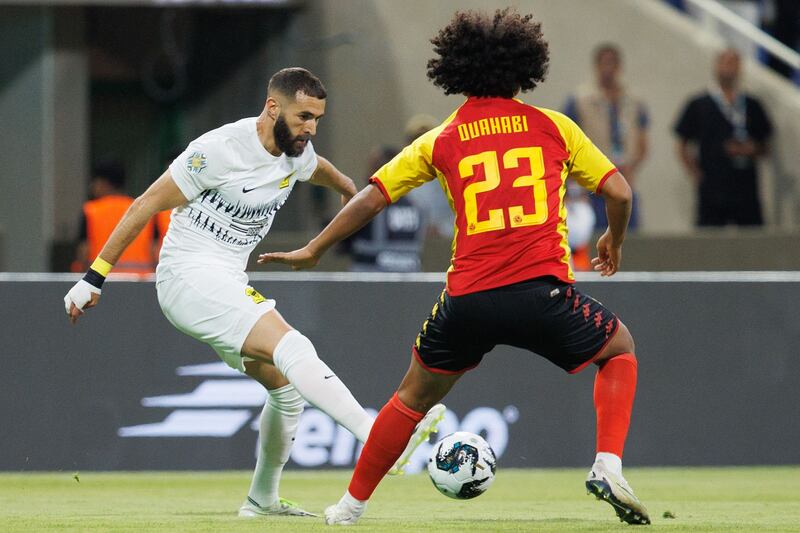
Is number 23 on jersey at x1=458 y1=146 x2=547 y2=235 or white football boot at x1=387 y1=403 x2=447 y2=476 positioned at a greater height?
number 23 on jersey at x1=458 y1=146 x2=547 y2=235

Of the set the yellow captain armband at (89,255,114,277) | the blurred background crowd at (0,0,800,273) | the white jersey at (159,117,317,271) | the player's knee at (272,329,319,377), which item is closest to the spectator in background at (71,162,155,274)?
the blurred background crowd at (0,0,800,273)

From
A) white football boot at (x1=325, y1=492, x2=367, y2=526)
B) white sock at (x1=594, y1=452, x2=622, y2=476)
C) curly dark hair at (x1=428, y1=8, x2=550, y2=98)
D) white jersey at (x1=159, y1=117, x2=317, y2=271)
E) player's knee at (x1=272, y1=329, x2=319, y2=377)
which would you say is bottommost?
white football boot at (x1=325, y1=492, x2=367, y2=526)

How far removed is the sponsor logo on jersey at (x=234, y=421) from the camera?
10578 millimetres

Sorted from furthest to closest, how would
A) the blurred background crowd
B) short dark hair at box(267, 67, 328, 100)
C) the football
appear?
1. the blurred background crowd
2. short dark hair at box(267, 67, 328, 100)
3. the football

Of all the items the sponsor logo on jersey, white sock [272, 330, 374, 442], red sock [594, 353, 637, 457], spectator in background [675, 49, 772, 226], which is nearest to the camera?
red sock [594, 353, 637, 457]

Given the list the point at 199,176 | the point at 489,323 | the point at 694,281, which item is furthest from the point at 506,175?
the point at 694,281

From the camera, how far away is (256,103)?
17938mm

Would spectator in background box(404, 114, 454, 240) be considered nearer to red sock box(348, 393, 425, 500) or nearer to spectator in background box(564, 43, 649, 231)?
spectator in background box(564, 43, 649, 231)

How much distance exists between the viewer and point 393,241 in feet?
41.0

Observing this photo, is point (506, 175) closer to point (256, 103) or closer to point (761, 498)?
point (761, 498)

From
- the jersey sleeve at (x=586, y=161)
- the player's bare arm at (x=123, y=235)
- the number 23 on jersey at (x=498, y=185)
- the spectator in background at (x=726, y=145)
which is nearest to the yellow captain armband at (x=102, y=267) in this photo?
the player's bare arm at (x=123, y=235)

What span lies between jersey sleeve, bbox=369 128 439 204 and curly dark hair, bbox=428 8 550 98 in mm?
271

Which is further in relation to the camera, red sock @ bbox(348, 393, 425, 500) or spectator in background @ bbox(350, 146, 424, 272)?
spectator in background @ bbox(350, 146, 424, 272)

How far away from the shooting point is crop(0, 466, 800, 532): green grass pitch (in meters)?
7.02
